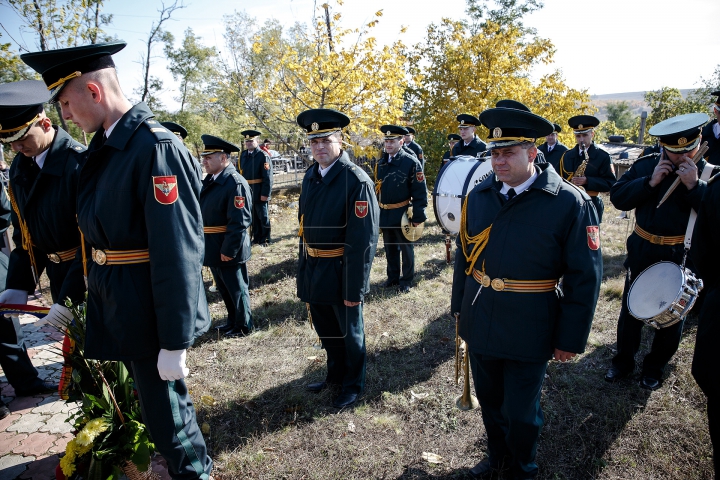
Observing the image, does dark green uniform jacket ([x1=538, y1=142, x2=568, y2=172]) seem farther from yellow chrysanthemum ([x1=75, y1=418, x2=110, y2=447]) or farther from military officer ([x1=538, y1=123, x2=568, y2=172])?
yellow chrysanthemum ([x1=75, y1=418, x2=110, y2=447])

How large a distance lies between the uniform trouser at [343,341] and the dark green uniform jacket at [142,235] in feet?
5.05

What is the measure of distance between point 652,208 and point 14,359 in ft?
19.0

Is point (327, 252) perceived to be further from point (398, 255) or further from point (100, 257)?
point (398, 255)

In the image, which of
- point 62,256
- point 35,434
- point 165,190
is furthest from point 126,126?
point 35,434

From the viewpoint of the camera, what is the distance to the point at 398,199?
263 inches

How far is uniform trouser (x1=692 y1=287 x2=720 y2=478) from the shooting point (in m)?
2.32

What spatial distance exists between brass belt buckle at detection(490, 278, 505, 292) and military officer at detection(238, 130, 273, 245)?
7.37 m

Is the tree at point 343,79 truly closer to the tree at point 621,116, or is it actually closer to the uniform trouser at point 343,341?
the uniform trouser at point 343,341

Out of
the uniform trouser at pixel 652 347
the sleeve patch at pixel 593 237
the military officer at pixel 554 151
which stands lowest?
the uniform trouser at pixel 652 347

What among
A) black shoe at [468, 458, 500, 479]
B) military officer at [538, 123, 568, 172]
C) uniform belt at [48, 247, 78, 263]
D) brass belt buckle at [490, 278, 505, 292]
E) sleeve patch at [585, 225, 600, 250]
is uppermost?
military officer at [538, 123, 568, 172]

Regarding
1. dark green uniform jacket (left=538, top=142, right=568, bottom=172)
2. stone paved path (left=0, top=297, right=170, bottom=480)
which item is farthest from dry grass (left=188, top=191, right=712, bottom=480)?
dark green uniform jacket (left=538, top=142, right=568, bottom=172)

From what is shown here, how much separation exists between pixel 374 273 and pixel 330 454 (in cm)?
442

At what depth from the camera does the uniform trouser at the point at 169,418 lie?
96.4 inches

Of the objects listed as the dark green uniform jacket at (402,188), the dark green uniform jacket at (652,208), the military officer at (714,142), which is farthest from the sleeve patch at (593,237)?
the dark green uniform jacket at (402,188)
